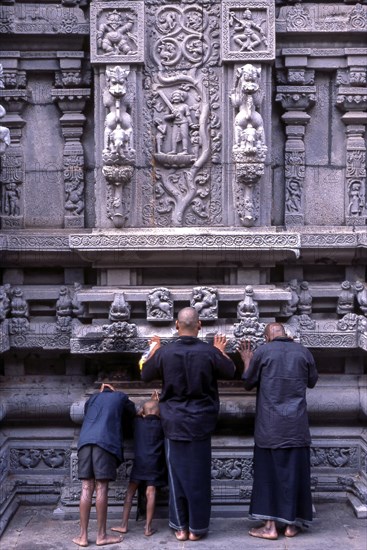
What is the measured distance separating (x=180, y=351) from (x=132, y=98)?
104 inches

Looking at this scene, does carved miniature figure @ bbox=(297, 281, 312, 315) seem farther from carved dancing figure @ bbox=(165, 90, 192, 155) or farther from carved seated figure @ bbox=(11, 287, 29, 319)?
carved seated figure @ bbox=(11, 287, 29, 319)

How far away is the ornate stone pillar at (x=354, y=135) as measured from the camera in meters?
9.30

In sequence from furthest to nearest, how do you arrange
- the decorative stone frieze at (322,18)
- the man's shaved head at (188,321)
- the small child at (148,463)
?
the decorative stone frieze at (322,18), the small child at (148,463), the man's shaved head at (188,321)

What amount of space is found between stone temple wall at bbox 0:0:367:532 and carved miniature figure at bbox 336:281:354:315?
0.02 meters

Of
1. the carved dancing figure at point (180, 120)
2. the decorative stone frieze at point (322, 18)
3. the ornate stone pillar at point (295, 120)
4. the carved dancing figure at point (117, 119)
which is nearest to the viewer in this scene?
the carved dancing figure at point (117, 119)

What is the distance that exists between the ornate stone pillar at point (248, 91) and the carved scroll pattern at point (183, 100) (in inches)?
8.9

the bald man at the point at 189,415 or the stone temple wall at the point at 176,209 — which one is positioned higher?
the stone temple wall at the point at 176,209

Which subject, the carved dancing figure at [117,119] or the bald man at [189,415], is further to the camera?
the carved dancing figure at [117,119]

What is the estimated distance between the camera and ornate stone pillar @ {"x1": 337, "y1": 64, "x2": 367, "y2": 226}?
30.5 feet

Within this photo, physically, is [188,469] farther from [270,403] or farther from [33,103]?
[33,103]

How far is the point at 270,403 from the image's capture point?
8031 mm

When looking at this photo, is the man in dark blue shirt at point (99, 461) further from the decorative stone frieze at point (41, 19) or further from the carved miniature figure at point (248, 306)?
the decorative stone frieze at point (41, 19)

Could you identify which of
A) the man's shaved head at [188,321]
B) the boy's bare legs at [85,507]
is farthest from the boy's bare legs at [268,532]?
the man's shaved head at [188,321]

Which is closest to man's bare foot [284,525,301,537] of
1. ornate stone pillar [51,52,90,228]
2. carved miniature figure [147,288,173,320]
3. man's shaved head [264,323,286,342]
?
man's shaved head [264,323,286,342]
